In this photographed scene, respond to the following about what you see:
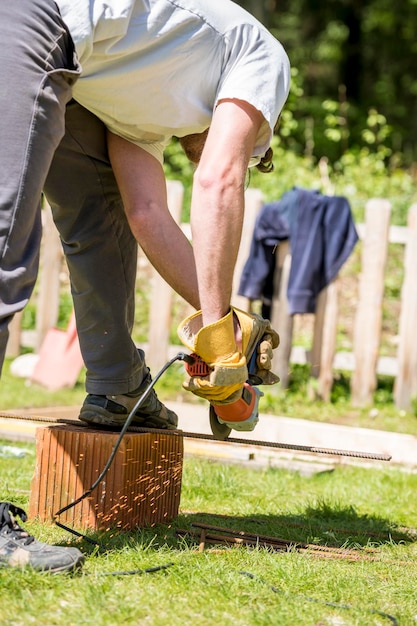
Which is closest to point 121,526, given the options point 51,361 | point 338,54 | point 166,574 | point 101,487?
point 101,487

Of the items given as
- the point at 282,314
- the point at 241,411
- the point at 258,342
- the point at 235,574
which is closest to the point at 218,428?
the point at 241,411

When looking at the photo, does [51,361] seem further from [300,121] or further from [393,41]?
[393,41]

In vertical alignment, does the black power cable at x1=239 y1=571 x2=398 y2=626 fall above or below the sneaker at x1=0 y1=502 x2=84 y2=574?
below

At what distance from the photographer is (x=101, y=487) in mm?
2758

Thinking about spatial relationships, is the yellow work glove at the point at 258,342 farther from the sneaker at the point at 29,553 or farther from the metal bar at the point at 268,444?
the sneaker at the point at 29,553

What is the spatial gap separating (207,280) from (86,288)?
56 cm

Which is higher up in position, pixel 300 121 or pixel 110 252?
pixel 300 121

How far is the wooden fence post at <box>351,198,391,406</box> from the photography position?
21.4 ft

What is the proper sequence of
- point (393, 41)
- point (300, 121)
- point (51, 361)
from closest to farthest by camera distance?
point (51, 361)
point (300, 121)
point (393, 41)

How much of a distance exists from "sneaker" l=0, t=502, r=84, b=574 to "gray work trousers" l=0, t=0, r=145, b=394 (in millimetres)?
438

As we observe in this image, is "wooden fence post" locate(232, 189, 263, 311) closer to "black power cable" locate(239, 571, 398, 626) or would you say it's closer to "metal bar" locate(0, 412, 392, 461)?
"metal bar" locate(0, 412, 392, 461)

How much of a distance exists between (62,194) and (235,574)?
4.50ft

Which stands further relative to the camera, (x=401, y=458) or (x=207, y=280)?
(x=401, y=458)

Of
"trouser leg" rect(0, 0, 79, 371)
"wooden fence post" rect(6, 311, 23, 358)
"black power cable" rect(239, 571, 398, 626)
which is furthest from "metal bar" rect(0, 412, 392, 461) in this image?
"wooden fence post" rect(6, 311, 23, 358)
